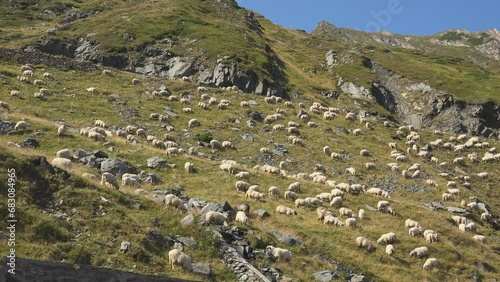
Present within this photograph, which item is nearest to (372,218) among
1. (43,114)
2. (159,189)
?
(159,189)

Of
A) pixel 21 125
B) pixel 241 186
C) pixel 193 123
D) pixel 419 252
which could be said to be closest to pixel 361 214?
pixel 419 252

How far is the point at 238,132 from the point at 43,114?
18.4m

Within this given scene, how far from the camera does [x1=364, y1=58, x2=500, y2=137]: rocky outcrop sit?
296 feet

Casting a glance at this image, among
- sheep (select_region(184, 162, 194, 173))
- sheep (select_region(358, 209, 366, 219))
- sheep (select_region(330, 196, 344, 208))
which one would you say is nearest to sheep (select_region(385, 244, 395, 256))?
Result: sheep (select_region(358, 209, 366, 219))

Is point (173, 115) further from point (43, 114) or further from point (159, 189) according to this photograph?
point (159, 189)

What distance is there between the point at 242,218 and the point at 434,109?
287 ft

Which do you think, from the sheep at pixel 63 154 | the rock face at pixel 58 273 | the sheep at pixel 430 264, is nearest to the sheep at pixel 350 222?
the sheep at pixel 430 264

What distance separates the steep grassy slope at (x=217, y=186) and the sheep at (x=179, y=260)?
37 centimetres

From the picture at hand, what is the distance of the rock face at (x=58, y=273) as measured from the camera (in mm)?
9898

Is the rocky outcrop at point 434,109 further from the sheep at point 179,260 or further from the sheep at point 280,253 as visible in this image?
the sheep at point 179,260

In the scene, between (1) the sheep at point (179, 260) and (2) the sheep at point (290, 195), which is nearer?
(1) the sheep at point (179, 260)

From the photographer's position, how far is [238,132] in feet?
145

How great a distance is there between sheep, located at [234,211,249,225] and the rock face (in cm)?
979

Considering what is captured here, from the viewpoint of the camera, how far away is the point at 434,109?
97.5 meters
